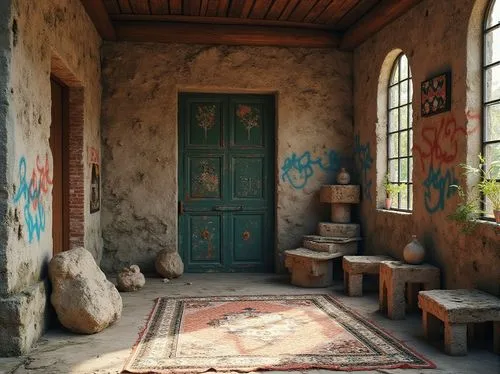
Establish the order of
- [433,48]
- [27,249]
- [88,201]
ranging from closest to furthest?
[27,249] → [433,48] → [88,201]

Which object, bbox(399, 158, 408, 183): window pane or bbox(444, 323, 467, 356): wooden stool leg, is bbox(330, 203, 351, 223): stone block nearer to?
bbox(399, 158, 408, 183): window pane

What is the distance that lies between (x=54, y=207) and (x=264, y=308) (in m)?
2.81

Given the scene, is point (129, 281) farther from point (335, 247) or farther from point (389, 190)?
point (389, 190)

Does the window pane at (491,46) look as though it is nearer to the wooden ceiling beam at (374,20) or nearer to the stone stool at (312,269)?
the wooden ceiling beam at (374,20)

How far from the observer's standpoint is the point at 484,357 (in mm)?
4094

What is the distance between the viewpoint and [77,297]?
15.2 ft

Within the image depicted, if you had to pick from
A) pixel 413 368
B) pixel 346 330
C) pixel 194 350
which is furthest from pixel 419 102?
pixel 194 350

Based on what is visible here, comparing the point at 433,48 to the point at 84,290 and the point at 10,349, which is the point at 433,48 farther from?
the point at 10,349

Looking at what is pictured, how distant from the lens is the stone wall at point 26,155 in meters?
3.99

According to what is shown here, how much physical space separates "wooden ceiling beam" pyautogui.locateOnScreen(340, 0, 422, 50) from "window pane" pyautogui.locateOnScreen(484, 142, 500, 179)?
2.10 m

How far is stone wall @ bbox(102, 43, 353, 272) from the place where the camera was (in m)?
7.82

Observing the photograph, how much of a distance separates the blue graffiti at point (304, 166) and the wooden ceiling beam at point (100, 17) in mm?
3253

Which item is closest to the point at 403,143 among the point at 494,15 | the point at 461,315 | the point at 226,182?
the point at 494,15

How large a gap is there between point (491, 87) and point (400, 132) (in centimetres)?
187
